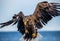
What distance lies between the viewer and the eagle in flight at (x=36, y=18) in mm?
1445

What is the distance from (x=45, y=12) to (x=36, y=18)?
0.33 feet

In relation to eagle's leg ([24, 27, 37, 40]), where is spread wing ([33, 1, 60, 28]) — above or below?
→ above

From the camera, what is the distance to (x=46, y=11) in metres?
1.47

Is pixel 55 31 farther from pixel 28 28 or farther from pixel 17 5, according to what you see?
pixel 17 5

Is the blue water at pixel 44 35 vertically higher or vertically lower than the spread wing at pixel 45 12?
lower

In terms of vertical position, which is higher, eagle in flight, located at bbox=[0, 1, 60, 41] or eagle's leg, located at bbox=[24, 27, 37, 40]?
eagle in flight, located at bbox=[0, 1, 60, 41]

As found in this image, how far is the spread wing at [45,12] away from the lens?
1445 mm

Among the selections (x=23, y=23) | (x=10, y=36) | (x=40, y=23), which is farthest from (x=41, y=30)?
(x=10, y=36)

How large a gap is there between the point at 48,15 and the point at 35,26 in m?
0.16

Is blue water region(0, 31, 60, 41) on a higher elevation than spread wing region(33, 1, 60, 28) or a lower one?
lower

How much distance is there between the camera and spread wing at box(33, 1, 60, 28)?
56.9 inches

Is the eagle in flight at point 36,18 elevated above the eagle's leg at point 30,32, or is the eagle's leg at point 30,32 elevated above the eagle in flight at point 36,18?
the eagle in flight at point 36,18

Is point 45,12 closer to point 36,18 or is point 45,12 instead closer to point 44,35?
point 36,18

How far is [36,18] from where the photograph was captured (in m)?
1.46
